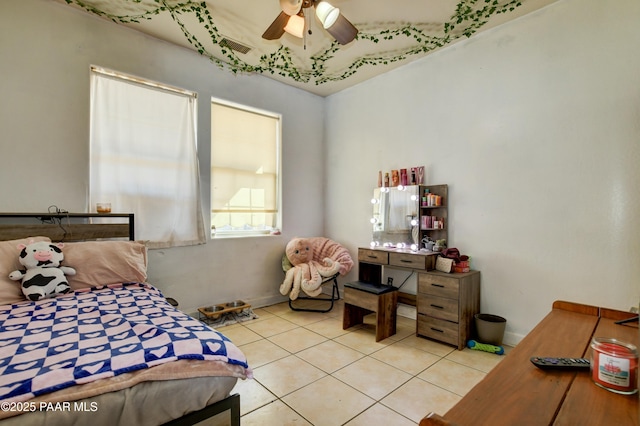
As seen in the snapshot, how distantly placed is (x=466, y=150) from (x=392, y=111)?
1050 millimetres

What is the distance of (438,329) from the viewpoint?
2707 mm

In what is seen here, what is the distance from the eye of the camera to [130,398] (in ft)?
3.47

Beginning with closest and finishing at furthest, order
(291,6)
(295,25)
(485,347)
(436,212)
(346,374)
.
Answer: (291,6) → (346,374) → (295,25) → (485,347) → (436,212)

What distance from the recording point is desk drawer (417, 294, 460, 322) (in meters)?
2.60

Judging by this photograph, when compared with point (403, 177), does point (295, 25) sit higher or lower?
higher

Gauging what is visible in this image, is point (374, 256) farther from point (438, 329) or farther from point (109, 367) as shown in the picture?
point (109, 367)

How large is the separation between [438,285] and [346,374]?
115 centimetres

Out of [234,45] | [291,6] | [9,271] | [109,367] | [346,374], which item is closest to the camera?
[109,367]

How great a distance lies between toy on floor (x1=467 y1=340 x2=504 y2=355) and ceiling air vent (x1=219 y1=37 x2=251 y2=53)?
11.8 ft

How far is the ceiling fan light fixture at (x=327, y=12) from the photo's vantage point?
6.66 ft

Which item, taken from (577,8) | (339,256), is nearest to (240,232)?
(339,256)

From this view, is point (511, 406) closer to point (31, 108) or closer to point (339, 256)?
point (339, 256)

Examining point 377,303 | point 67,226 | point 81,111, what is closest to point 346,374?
point 377,303

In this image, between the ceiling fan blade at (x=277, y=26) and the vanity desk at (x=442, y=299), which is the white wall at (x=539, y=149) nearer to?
the vanity desk at (x=442, y=299)
